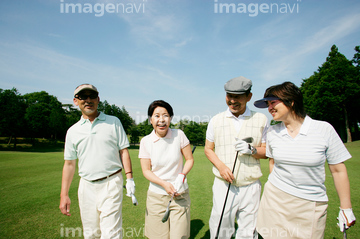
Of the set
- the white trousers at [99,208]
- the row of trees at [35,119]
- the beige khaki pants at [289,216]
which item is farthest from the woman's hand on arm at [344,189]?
the row of trees at [35,119]

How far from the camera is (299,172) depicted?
7.21ft

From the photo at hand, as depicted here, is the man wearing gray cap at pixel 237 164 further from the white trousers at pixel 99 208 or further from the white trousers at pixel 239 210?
the white trousers at pixel 99 208

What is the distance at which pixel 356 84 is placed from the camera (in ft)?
113

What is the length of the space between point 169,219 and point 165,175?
0.61 meters

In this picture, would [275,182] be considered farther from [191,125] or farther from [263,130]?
[191,125]

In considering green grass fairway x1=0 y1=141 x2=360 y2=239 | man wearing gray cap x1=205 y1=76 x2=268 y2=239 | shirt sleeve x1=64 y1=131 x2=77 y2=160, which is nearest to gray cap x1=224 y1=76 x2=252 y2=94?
man wearing gray cap x1=205 y1=76 x2=268 y2=239

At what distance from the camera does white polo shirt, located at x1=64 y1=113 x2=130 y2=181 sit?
2.85 meters

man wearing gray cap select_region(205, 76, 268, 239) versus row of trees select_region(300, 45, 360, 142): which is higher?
row of trees select_region(300, 45, 360, 142)

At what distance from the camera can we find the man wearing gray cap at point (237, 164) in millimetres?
2861

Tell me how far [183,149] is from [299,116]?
5.20ft

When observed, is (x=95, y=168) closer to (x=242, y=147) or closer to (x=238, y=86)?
(x=242, y=147)

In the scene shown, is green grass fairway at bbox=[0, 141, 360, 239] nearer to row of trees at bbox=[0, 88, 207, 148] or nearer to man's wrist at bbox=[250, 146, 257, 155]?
man's wrist at bbox=[250, 146, 257, 155]

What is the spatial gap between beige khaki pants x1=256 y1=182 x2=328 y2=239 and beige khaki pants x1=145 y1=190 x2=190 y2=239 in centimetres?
99

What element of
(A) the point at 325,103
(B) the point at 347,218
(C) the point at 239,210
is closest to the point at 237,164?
(C) the point at 239,210
